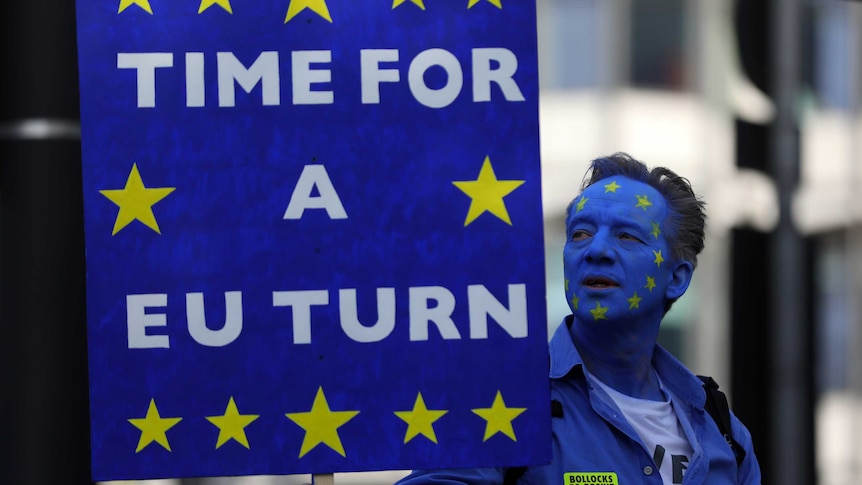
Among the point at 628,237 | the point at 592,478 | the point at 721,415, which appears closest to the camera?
the point at 592,478

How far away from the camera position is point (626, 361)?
315cm

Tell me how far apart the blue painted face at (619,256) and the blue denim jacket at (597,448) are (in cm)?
14

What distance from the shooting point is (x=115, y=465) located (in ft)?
9.59

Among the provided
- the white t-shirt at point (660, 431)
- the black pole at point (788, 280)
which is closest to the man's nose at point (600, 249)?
the white t-shirt at point (660, 431)

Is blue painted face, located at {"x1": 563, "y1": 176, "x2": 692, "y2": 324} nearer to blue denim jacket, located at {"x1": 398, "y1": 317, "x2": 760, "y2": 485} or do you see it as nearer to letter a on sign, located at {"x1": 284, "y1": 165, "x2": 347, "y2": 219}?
blue denim jacket, located at {"x1": 398, "y1": 317, "x2": 760, "y2": 485}

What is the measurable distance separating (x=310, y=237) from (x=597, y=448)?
0.70 m

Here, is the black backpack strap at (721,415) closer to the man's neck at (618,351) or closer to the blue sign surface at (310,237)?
the man's neck at (618,351)

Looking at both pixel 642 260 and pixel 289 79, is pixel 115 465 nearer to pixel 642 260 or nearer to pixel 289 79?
pixel 289 79

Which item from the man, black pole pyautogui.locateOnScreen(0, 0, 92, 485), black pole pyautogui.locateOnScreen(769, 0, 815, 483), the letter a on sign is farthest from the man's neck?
black pole pyautogui.locateOnScreen(769, 0, 815, 483)

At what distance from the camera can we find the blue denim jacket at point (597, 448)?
117 inches

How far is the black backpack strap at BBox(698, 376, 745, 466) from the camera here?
321cm

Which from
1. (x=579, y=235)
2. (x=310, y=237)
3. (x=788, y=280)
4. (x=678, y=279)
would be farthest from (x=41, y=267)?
(x=788, y=280)

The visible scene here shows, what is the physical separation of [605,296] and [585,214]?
19 cm

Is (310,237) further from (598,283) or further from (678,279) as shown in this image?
(678,279)
